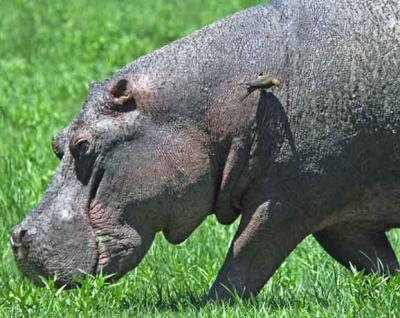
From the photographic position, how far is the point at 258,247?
249 inches

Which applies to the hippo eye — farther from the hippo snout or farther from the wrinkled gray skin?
the hippo snout

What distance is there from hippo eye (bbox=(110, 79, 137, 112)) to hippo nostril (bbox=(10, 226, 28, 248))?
683 mm

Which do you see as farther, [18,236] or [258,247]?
[18,236]

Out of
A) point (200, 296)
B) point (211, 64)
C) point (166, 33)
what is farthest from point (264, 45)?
point (166, 33)

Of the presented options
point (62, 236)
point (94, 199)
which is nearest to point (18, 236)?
point (62, 236)

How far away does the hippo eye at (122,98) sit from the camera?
6355 millimetres

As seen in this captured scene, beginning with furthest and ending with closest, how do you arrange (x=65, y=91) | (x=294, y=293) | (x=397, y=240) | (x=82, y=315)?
1. (x=65, y=91)
2. (x=397, y=240)
3. (x=294, y=293)
4. (x=82, y=315)

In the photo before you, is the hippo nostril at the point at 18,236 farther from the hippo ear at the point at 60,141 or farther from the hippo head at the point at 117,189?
the hippo ear at the point at 60,141

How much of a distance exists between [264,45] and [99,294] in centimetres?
132

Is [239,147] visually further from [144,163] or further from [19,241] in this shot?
[19,241]

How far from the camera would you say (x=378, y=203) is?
20.9 ft

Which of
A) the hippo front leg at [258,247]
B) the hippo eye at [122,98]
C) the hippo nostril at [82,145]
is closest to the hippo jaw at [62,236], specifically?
the hippo nostril at [82,145]

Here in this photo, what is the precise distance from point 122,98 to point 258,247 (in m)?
0.89

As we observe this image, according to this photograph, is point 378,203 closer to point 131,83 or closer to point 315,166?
point 315,166
